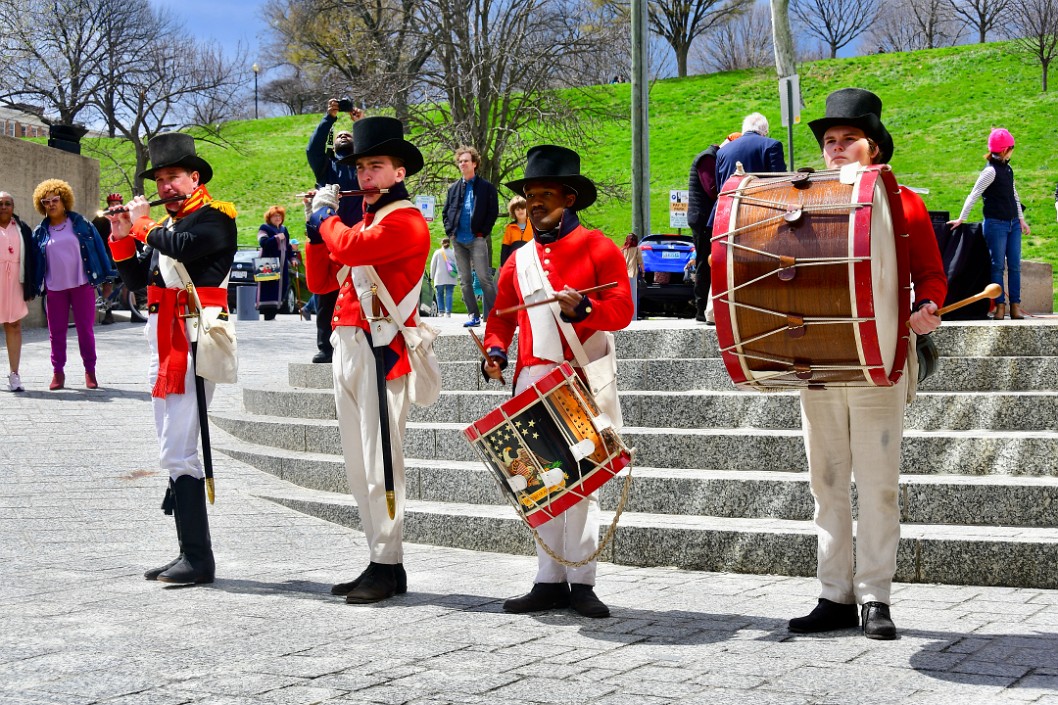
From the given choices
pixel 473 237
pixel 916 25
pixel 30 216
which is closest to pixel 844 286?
pixel 473 237

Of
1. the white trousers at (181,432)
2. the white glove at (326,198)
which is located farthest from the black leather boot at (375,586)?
the white glove at (326,198)

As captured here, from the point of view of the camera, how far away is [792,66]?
14469 mm

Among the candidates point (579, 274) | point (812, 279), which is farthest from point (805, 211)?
point (579, 274)

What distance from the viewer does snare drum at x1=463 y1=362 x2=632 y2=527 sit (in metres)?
5.75

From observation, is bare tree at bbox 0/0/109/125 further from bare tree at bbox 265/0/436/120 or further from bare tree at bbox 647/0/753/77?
bare tree at bbox 647/0/753/77

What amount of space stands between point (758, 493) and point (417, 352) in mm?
2218

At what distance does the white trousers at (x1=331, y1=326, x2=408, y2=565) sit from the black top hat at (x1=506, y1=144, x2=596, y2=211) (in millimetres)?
1093

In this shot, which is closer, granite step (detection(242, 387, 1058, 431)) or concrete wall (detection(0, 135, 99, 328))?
granite step (detection(242, 387, 1058, 431))

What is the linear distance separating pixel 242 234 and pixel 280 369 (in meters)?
37.3

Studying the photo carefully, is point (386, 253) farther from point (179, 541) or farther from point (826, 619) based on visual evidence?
point (826, 619)

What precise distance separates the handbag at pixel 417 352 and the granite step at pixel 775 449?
113 cm

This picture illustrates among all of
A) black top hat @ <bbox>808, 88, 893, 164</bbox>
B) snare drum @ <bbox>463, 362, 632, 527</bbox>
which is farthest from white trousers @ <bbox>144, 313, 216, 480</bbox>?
black top hat @ <bbox>808, 88, 893, 164</bbox>

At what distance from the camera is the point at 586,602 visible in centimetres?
593

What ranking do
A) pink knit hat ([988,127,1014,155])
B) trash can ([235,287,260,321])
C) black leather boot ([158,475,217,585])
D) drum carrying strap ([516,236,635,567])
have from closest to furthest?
1. drum carrying strap ([516,236,635,567])
2. black leather boot ([158,475,217,585])
3. pink knit hat ([988,127,1014,155])
4. trash can ([235,287,260,321])
